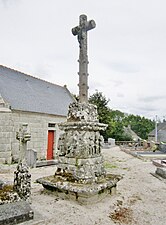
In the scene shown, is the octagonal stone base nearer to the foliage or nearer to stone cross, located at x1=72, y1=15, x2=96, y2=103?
stone cross, located at x1=72, y1=15, x2=96, y2=103

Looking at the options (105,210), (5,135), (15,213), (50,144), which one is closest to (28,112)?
(5,135)

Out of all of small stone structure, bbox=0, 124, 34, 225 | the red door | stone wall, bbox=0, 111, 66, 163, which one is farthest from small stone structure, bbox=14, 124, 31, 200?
the red door

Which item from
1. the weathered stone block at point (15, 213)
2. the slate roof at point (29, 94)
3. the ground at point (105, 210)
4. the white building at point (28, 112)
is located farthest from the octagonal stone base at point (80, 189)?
the slate roof at point (29, 94)

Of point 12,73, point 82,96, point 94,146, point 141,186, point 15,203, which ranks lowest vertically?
point 141,186

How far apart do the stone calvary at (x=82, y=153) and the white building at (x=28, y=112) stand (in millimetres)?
7416

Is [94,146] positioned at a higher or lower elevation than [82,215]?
higher

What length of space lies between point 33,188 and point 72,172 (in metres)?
1.69

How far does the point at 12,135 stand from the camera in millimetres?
12414

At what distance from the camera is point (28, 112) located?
45.4ft

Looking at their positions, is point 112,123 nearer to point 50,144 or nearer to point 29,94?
point 50,144

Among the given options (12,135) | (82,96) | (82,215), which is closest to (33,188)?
(82,215)

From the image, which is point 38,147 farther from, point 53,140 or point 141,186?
point 141,186

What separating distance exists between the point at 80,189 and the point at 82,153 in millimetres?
896

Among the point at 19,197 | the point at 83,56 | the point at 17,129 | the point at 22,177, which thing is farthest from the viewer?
the point at 17,129
